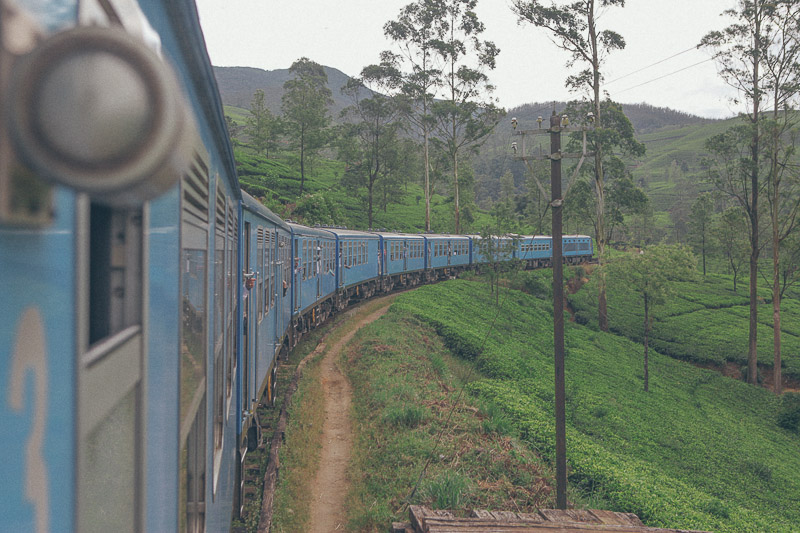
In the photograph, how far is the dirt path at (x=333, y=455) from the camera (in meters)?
7.94

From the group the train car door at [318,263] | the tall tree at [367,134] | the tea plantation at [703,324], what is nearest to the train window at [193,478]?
the train car door at [318,263]

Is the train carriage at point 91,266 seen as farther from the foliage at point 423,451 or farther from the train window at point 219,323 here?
the foliage at point 423,451

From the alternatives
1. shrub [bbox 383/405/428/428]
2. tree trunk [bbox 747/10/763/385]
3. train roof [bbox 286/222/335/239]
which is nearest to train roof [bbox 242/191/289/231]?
train roof [bbox 286/222/335/239]

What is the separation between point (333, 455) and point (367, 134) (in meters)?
42.3

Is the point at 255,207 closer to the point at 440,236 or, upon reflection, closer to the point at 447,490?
the point at 447,490

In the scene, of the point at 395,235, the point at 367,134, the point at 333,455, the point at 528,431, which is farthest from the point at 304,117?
the point at 333,455

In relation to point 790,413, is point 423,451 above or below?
above

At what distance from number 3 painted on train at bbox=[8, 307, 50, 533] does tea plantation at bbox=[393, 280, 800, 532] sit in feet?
33.0

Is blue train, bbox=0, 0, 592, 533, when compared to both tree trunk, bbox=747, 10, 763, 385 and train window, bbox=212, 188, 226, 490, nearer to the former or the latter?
train window, bbox=212, 188, 226, 490

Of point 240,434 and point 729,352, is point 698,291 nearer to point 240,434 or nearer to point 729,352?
point 729,352

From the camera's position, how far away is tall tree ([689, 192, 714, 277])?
5331cm

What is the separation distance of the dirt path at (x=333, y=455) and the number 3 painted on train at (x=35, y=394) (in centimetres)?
751

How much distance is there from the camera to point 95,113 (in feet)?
2.11

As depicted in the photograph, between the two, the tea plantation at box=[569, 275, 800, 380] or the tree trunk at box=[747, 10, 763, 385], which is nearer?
the tree trunk at box=[747, 10, 763, 385]
